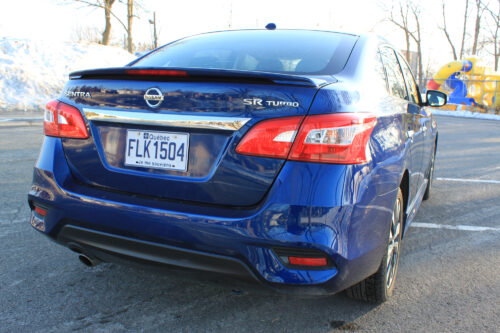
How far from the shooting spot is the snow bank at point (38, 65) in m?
17.0

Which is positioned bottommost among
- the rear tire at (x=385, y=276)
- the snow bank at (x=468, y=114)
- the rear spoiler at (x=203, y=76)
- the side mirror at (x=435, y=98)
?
the snow bank at (x=468, y=114)

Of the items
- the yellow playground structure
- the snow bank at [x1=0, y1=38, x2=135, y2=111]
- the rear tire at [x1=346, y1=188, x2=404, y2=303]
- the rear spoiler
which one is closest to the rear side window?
the rear tire at [x1=346, y1=188, x2=404, y2=303]

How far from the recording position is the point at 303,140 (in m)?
1.78

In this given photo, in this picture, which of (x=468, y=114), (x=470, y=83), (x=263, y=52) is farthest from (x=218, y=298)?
(x=470, y=83)

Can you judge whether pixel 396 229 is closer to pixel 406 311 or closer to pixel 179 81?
pixel 406 311

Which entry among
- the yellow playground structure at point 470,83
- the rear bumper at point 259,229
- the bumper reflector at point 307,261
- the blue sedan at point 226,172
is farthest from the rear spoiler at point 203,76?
the yellow playground structure at point 470,83

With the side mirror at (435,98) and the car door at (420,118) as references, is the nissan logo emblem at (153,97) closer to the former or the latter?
the car door at (420,118)

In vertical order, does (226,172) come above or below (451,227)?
above

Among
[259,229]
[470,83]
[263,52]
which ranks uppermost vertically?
[470,83]

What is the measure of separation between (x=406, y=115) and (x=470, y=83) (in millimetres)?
24252

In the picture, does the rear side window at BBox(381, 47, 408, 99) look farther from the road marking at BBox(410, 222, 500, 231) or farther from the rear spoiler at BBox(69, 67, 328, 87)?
the road marking at BBox(410, 222, 500, 231)

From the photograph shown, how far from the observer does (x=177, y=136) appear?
189 cm

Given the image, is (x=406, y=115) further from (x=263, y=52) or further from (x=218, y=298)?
(x=218, y=298)

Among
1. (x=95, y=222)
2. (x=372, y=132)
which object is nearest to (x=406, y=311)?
(x=372, y=132)
